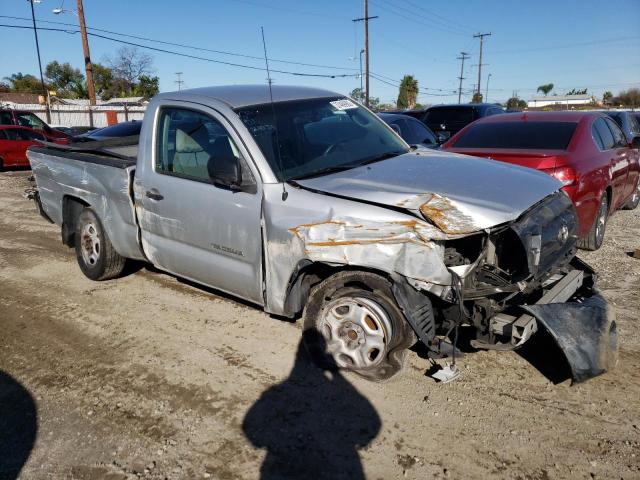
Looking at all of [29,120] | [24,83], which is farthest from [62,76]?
[29,120]

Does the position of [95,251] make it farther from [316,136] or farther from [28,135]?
[28,135]

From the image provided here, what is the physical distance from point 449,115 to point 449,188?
1188 cm

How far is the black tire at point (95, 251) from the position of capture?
537cm

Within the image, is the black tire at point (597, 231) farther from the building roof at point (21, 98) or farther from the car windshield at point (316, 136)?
the building roof at point (21, 98)

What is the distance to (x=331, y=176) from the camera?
12.2ft

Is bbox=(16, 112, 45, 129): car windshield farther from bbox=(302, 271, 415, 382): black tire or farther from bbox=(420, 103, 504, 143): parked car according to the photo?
bbox=(302, 271, 415, 382): black tire

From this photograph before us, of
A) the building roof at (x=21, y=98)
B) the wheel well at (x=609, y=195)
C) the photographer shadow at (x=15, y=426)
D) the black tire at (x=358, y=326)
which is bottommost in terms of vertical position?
the photographer shadow at (x=15, y=426)

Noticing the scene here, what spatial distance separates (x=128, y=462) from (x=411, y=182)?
2388mm

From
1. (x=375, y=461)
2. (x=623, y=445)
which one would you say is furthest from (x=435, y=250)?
(x=623, y=445)

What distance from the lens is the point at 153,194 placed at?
4453 mm

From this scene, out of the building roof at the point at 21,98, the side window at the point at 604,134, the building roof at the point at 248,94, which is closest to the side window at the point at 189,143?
the building roof at the point at 248,94

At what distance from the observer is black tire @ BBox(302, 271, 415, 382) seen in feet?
10.9

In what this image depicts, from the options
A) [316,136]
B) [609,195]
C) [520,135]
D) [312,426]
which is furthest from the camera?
[609,195]

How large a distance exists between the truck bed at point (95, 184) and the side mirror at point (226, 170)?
1.40 meters
